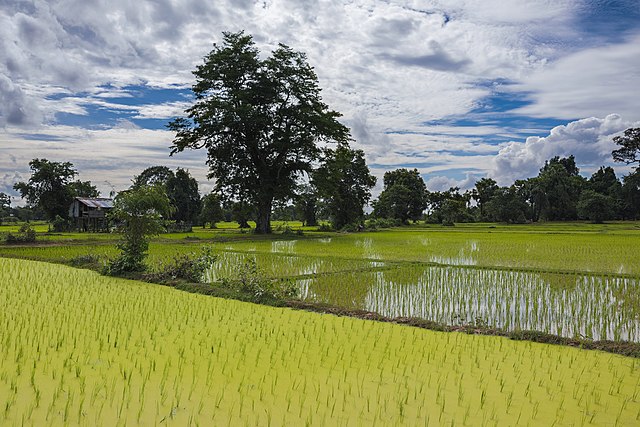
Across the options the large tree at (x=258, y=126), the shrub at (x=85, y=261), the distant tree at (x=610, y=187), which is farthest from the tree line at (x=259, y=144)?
the distant tree at (x=610, y=187)

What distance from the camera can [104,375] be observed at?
14.9 ft

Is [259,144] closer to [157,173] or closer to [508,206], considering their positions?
[157,173]

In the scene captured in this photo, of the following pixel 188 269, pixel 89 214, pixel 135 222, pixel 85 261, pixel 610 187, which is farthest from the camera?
pixel 610 187

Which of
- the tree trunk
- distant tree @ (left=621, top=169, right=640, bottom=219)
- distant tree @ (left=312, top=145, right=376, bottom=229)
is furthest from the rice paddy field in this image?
distant tree @ (left=621, top=169, right=640, bottom=219)

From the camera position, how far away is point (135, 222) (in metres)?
12.3

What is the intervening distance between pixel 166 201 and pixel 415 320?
8.13 m

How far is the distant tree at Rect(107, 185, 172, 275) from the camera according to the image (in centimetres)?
1230

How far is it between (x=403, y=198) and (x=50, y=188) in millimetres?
33069

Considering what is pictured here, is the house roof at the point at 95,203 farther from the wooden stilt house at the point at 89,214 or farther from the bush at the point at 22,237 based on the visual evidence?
the bush at the point at 22,237

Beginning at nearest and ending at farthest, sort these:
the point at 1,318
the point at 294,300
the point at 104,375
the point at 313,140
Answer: the point at 104,375
the point at 1,318
the point at 294,300
the point at 313,140

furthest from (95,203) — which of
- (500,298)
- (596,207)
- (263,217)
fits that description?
(596,207)

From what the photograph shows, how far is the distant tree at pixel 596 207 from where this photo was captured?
47.8 metres

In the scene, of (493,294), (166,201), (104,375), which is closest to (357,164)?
(166,201)

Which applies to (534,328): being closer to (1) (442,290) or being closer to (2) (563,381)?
(2) (563,381)
